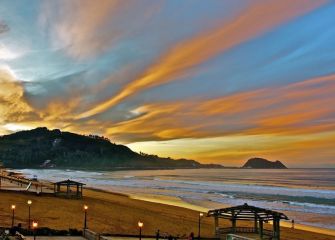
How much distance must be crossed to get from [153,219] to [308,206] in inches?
1116

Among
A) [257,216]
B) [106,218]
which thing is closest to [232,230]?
[257,216]

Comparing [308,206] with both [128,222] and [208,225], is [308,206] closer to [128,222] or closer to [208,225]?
[208,225]

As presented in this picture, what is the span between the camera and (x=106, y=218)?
40.6 m

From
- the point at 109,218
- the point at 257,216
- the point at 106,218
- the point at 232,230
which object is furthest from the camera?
the point at 109,218

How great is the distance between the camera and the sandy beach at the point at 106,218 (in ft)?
117

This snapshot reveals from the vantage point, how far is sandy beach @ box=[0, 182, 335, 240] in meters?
35.7

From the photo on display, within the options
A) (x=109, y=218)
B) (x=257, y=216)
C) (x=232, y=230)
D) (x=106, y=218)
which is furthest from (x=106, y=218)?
(x=257, y=216)

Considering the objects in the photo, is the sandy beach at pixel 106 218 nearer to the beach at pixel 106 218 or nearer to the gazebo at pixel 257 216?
the beach at pixel 106 218

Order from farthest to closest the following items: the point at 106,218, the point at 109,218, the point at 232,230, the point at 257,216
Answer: the point at 109,218 < the point at 106,218 < the point at 232,230 < the point at 257,216

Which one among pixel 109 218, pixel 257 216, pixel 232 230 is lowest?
pixel 109 218

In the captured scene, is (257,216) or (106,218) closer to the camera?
(257,216)

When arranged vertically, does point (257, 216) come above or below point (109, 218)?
above

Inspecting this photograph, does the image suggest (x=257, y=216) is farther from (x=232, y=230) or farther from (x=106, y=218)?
(x=106, y=218)

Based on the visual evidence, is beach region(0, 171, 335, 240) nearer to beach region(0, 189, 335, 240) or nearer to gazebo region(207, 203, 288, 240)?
beach region(0, 189, 335, 240)
